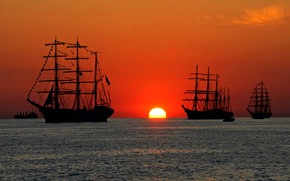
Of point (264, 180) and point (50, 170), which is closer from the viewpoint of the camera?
point (264, 180)

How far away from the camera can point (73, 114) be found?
162 meters

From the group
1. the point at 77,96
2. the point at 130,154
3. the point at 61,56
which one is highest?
the point at 61,56

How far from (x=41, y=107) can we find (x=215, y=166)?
396 ft

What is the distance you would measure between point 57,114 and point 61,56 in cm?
2399

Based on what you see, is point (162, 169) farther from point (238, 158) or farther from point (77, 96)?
point (77, 96)

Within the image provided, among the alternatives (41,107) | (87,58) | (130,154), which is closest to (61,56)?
(87,58)

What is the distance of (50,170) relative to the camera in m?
36.3

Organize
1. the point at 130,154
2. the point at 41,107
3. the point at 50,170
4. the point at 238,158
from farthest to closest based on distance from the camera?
the point at 41,107
the point at 130,154
the point at 238,158
the point at 50,170

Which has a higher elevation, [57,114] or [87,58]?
[87,58]

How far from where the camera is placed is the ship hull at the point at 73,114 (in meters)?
157

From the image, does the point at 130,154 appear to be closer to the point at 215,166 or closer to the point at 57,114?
the point at 215,166

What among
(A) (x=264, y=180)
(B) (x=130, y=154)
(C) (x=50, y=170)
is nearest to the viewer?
(A) (x=264, y=180)

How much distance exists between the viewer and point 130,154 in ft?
164

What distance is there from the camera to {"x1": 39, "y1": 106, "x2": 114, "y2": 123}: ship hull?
157 m
